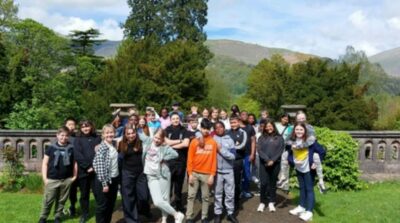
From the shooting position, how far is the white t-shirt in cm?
731

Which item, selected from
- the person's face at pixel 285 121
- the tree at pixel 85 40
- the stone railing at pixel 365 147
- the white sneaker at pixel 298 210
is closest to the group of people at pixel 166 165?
the white sneaker at pixel 298 210

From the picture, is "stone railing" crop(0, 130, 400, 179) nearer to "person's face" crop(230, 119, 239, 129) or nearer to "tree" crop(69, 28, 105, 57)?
"person's face" crop(230, 119, 239, 129)

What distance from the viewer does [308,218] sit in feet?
26.7

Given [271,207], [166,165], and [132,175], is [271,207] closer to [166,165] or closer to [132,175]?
[166,165]

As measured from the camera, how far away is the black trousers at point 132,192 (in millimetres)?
7418

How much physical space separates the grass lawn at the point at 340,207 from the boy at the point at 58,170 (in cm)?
66

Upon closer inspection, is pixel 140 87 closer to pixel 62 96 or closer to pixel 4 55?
pixel 62 96

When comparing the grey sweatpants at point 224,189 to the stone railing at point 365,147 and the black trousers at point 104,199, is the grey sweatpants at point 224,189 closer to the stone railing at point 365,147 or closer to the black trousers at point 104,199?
the black trousers at point 104,199

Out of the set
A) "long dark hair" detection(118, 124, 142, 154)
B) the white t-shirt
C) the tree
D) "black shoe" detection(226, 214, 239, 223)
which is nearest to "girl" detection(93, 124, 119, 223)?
"long dark hair" detection(118, 124, 142, 154)

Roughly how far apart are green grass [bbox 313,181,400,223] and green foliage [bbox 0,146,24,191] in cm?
732

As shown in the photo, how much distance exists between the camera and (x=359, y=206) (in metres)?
9.12

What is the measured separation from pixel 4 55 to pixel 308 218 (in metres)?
27.0

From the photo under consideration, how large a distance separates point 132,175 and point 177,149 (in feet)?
3.21

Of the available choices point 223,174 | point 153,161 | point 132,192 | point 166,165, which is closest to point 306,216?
point 223,174
